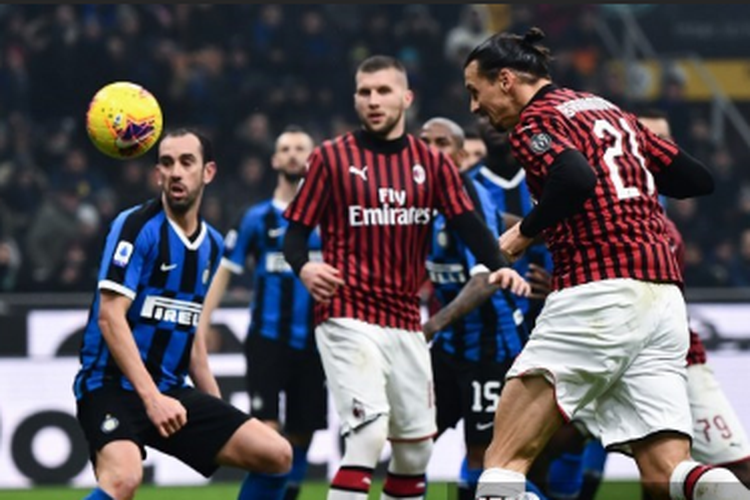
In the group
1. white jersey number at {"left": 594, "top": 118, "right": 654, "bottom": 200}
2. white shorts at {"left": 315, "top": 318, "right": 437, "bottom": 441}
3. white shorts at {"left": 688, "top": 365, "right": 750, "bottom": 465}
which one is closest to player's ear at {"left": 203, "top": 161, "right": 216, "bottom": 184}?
white shorts at {"left": 315, "top": 318, "right": 437, "bottom": 441}

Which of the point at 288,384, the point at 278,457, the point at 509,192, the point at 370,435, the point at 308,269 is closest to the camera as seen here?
the point at 278,457

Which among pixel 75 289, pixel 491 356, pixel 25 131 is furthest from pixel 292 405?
pixel 25 131

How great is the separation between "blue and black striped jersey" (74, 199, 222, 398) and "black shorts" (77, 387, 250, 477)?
0.09 m

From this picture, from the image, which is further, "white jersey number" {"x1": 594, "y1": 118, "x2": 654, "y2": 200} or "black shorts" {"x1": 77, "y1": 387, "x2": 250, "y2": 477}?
"black shorts" {"x1": 77, "y1": 387, "x2": 250, "y2": 477}

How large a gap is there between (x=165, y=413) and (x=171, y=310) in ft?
1.71

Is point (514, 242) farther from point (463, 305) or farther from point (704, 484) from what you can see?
point (463, 305)

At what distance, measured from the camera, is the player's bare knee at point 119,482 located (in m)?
5.48

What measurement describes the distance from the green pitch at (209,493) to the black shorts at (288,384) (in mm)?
743

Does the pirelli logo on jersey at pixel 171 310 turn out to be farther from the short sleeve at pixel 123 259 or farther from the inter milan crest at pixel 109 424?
the inter milan crest at pixel 109 424

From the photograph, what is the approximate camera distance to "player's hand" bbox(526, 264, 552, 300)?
7273 millimetres

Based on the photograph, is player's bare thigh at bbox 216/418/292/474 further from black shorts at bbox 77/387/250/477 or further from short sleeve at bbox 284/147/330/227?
short sleeve at bbox 284/147/330/227

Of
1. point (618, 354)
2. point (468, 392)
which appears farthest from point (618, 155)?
point (468, 392)

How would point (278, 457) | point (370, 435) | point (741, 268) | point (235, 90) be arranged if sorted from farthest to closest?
point (235, 90) < point (741, 268) < point (370, 435) < point (278, 457)

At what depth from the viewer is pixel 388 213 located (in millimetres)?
6676
